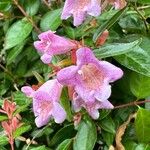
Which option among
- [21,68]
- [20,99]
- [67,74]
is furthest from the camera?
[21,68]

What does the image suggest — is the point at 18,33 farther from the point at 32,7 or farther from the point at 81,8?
the point at 81,8

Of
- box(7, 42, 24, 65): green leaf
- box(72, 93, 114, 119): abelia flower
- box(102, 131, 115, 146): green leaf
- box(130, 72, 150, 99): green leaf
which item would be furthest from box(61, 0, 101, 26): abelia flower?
box(7, 42, 24, 65): green leaf

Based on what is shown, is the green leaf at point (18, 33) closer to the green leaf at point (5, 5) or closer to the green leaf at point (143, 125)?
the green leaf at point (5, 5)

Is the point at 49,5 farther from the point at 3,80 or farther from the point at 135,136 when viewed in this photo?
the point at 135,136

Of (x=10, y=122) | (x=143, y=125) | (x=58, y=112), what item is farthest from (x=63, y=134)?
(x=58, y=112)

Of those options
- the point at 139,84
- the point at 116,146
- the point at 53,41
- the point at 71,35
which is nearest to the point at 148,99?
the point at 139,84

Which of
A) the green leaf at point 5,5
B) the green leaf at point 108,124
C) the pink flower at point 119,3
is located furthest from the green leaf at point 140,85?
the green leaf at point 5,5

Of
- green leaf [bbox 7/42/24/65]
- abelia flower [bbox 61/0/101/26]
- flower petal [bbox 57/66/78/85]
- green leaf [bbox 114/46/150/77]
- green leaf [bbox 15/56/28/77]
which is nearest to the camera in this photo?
flower petal [bbox 57/66/78/85]

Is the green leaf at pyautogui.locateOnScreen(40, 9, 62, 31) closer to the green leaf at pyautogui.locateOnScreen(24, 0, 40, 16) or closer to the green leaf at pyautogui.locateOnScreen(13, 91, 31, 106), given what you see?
the green leaf at pyautogui.locateOnScreen(24, 0, 40, 16)
